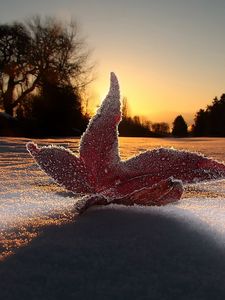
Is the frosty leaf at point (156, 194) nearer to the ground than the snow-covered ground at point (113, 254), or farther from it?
farther from it

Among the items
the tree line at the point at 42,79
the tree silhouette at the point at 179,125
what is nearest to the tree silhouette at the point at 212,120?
the tree silhouette at the point at 179,125

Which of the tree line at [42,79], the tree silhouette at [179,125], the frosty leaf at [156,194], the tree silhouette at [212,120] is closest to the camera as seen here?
the frosty leaf at [156,194]

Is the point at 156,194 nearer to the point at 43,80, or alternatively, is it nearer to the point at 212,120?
the point at 43,80

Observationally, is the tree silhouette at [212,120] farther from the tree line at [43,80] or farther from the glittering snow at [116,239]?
the glittering snow at [116,239]

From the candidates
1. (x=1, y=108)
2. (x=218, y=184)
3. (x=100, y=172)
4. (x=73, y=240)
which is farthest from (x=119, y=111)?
(x=1, y=108)

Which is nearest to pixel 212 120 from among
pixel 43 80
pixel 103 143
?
pixel 43 80

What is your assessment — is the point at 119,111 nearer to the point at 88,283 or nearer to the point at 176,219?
the point at 176,219
